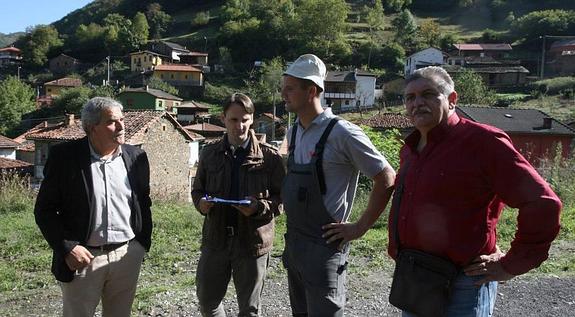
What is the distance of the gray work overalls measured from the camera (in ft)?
8.57

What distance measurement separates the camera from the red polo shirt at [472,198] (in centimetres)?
194

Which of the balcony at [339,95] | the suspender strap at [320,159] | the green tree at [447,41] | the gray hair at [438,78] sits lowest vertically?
the suspender strap at [320,159]

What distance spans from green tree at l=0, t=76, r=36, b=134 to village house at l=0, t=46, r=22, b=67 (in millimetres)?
34432

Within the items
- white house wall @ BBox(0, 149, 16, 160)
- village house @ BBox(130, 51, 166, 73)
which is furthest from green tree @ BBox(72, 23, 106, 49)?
white house wall @ BBox(0, 149, 16, 160)

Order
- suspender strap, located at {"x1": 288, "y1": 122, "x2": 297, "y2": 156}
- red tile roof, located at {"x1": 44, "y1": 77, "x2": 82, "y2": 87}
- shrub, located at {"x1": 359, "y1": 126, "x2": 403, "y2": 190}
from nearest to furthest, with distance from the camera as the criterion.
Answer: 1. suspender strap, located at {"x1": 288, "y1": 122, "x2": 297, "y2": 156}
2. shrub, located at {"x1": 359, "y1": 126, "x2": 403, "y2": 190}
3. red tile roof, located at {"x1": 44, "y1": 77, "x2": 82, "y2": 87}

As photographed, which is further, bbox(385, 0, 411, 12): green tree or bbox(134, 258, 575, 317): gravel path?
bbox(385, 0, 411, 12): green tree

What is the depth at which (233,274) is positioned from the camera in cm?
324

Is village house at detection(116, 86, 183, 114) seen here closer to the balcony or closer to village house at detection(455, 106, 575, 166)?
the balcony

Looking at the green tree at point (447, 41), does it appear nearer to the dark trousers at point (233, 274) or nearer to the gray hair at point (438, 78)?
the dark trousers at point (233, 274)

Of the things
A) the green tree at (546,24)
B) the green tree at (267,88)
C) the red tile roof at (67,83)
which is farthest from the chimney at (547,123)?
the red tile roof at (67,83)

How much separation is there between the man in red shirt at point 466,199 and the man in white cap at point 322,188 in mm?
318

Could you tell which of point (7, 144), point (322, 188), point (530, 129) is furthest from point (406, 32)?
point (322, 188)

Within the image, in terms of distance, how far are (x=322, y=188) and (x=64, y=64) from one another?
8968 centimetres

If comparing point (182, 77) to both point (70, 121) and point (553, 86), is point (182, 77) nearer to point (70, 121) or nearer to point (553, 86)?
point (70, 121)
